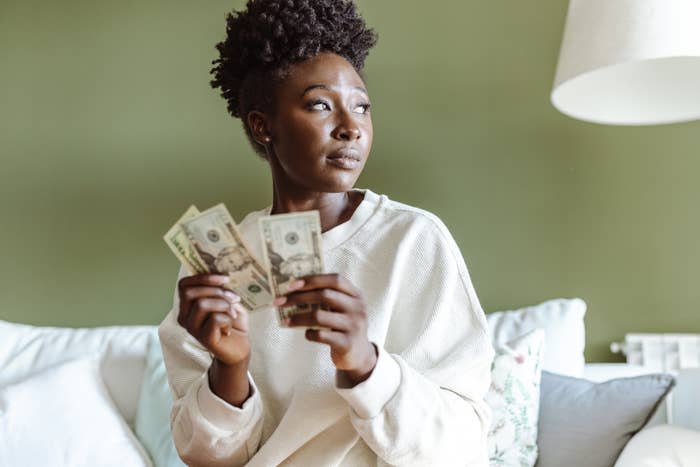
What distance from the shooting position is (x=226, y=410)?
1123mm

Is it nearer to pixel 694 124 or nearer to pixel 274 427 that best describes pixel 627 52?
pixel 694 124

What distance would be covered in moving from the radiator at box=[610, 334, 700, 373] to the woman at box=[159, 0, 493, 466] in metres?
1.18

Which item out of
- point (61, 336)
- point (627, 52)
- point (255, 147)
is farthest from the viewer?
point (61, 336)

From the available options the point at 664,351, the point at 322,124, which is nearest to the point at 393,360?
the point at 322,124

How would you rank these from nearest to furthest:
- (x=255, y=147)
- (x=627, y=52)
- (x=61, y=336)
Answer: (x=255, y=147)
(x=627, y=52)
(x=61, y=336)

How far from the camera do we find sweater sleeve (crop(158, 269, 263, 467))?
1138 mm

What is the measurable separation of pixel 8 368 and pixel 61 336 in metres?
0.16

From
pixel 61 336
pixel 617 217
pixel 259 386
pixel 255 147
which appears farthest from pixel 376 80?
pixel 259 386

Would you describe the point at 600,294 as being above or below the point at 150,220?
below

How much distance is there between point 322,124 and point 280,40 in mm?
158

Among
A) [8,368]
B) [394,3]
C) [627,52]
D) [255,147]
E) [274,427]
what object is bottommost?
[8,368]

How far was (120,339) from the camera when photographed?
2.27 m

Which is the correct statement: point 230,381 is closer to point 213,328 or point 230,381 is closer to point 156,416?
point 213,328

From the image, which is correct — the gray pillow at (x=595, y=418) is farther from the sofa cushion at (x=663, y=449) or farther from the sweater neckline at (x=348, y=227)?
the sweater neckline at (x=348, y=227)
